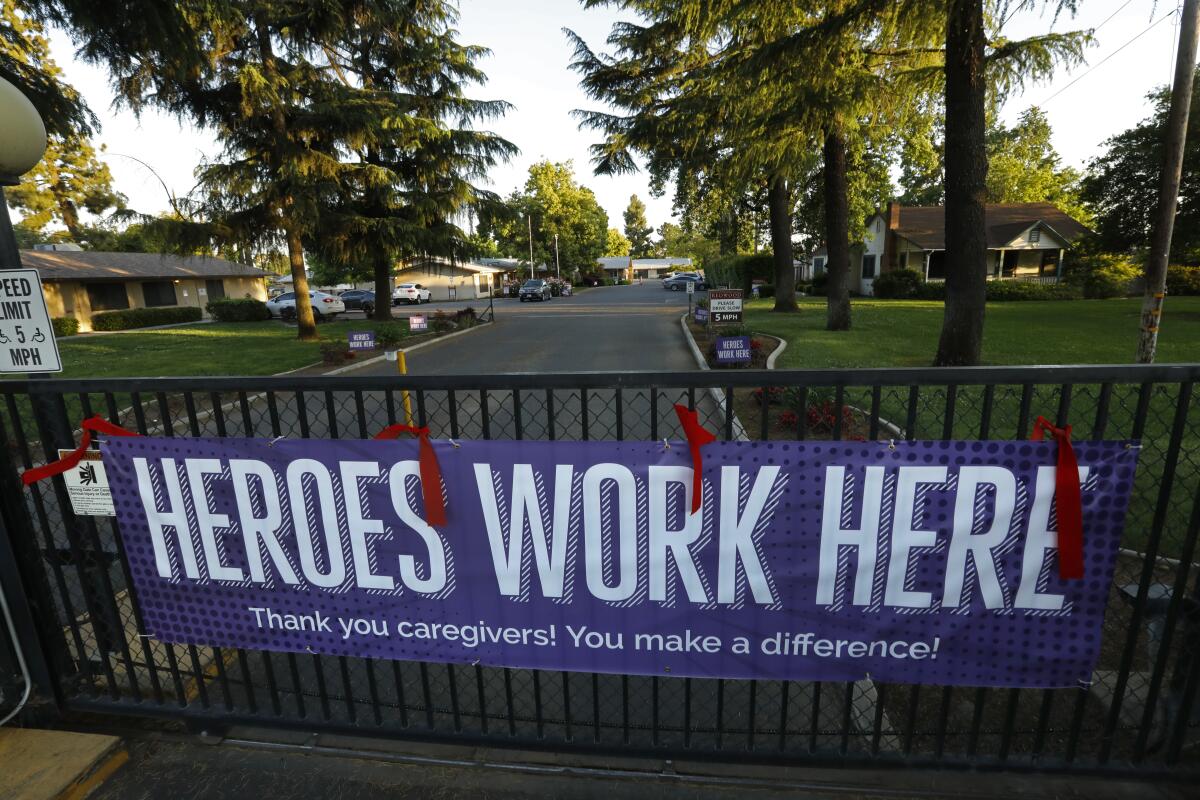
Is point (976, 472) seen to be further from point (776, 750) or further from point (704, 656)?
point (776, 750)

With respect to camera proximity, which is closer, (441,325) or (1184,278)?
(441,325)

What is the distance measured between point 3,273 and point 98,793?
90.7 inches

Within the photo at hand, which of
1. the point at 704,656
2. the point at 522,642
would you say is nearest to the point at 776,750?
the point at 704,656

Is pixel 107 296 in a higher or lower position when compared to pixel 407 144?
lower

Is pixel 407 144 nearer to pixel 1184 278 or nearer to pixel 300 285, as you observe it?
pixel 300 285

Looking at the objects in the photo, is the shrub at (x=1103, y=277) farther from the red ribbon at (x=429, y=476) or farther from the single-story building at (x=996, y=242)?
the red ribbon at (x=429, y=476)

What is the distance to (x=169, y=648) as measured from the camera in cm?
276

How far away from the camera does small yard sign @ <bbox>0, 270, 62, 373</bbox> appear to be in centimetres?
262

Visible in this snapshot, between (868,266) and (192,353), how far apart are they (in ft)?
139

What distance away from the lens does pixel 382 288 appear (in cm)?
2555

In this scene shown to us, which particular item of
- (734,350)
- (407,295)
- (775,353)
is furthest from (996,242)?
(407,295)

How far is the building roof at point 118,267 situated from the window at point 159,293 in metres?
0.77

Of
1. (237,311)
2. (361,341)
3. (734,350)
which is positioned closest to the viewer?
(734,350)

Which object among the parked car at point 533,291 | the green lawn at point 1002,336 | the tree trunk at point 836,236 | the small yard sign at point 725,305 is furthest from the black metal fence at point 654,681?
the parked car at point 533,291
